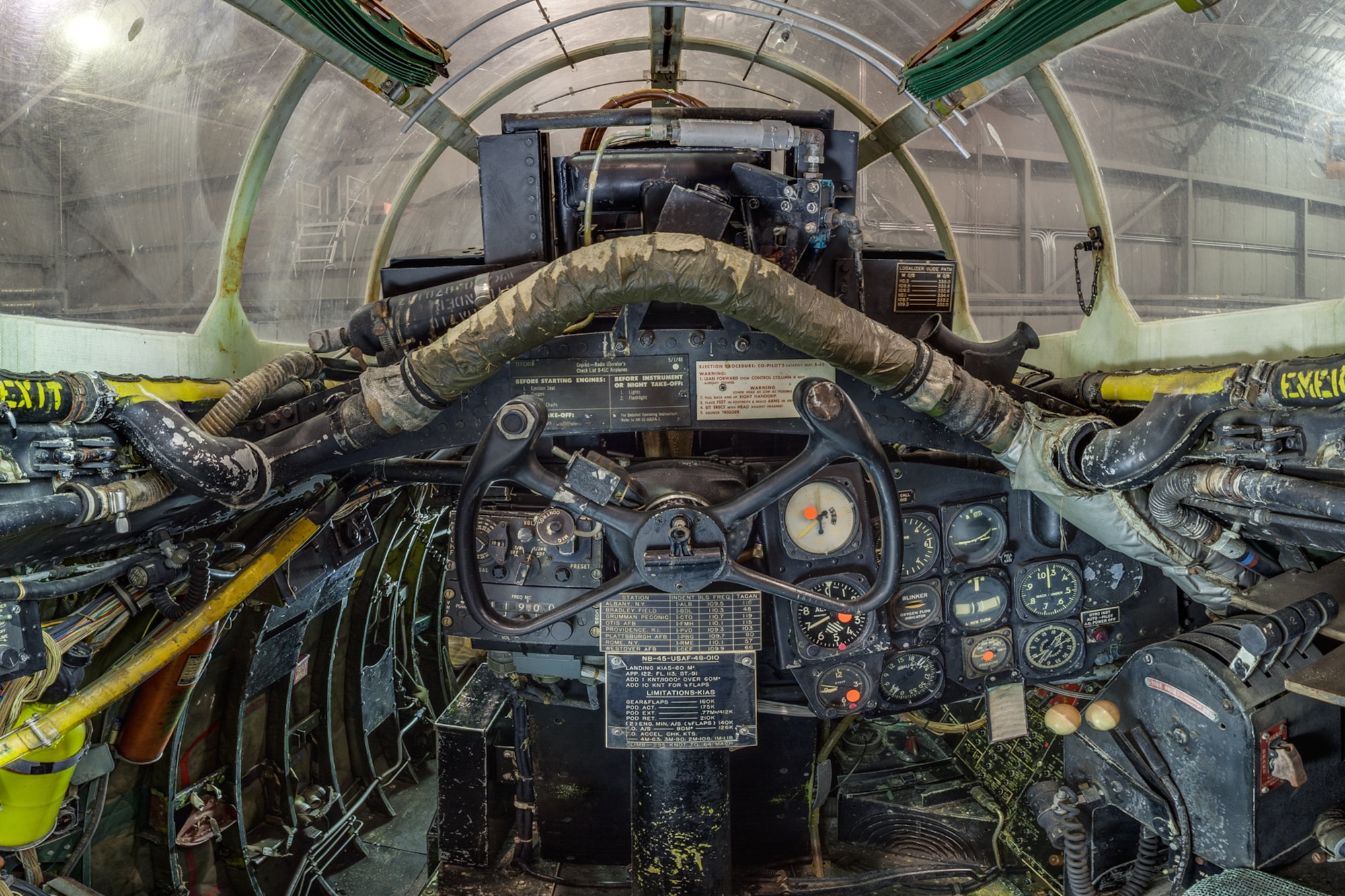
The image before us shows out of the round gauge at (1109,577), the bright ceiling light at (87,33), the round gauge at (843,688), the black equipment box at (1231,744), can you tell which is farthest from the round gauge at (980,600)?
the bright ceiling light at (87,33)

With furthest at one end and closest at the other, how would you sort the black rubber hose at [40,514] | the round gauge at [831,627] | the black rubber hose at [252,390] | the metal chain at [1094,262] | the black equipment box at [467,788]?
the black equipment box at [467,788] → the metal chain at [1094,262] → the round gauge at [831,627] → the black rubber hose at [252,390] → the black rubber hose at [40,514]

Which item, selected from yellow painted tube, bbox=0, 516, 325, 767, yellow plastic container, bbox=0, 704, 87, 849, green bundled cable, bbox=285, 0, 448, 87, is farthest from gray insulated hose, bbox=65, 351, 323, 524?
green bundled cable, bbox=285, 0, 448, 87

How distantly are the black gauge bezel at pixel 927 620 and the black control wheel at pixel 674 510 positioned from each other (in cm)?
87

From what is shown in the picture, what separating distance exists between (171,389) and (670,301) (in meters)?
1.54

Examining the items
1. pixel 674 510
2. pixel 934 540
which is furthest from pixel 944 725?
pixel 674 510

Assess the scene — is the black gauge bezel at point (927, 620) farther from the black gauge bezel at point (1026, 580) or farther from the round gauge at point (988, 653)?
the black gauge bezel at point (1026, 580)

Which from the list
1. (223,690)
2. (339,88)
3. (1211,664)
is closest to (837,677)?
(1211,664)

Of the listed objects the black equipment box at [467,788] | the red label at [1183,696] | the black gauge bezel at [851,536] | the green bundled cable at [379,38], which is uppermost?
the green bundled cable at [379,38]

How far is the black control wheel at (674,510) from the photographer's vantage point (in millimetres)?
2047

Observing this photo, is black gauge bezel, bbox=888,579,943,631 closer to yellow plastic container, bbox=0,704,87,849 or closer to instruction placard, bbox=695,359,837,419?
instruction placard, bbox=695,359,837,419

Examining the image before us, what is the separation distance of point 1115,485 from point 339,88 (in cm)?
357

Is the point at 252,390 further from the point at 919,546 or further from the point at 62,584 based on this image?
the point at 919,546

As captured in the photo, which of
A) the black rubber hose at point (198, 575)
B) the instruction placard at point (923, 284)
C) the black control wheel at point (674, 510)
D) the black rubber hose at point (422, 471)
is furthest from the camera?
the black rubber hose at point (422, 471)

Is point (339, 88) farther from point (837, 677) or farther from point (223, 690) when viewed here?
point (837, 677)
